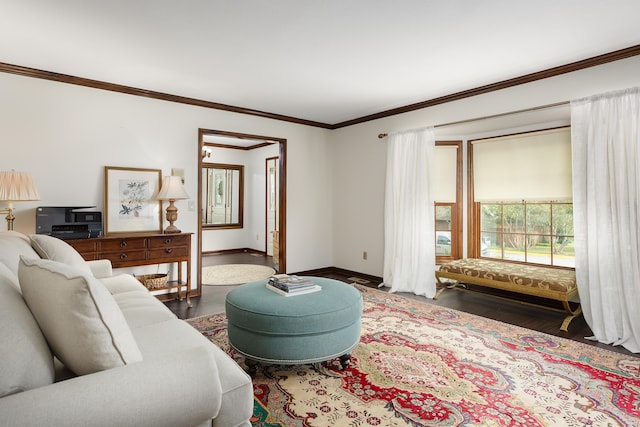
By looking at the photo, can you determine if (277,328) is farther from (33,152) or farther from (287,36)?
(33,152)

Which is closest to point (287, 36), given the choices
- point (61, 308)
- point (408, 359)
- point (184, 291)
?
point (61, 308)

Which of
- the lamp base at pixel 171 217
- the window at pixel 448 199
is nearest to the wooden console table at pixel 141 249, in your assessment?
the lamp base at pixel 171 217

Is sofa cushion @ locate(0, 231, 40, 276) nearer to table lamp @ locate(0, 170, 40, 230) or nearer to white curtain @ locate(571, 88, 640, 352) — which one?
table lamp @ locate(0, 170, 40, 230)

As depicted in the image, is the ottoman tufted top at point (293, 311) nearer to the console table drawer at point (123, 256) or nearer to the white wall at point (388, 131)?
the console table drawer at point (123, 256)

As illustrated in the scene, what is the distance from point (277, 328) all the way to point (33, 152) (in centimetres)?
314

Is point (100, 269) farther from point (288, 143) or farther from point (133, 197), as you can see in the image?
point (288, 143)

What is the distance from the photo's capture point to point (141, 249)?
3.81m

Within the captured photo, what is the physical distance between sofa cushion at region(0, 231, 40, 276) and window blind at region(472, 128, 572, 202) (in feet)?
15.8

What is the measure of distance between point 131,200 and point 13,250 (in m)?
2.15

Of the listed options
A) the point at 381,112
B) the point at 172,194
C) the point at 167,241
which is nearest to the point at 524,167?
the point at 381,112

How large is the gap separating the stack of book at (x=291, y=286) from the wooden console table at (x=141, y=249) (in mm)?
1730

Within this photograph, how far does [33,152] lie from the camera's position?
11.5ft

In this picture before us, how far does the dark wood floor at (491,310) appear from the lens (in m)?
3.26

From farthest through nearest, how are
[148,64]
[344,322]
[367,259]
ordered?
[367,259] → [148,64] → [344,322]
